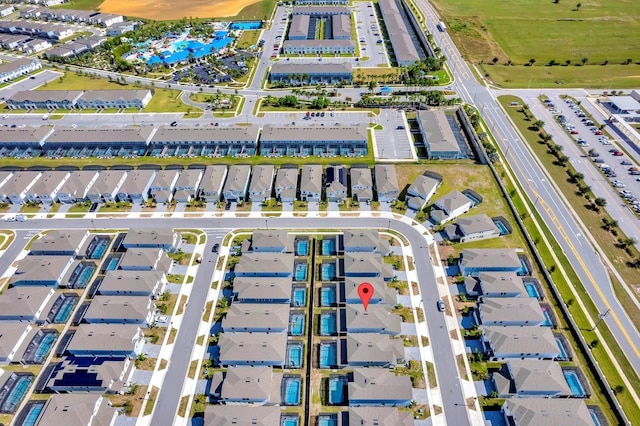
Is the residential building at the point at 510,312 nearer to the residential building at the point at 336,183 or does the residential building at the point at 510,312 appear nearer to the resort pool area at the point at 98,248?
the residential building at the point at 336,183

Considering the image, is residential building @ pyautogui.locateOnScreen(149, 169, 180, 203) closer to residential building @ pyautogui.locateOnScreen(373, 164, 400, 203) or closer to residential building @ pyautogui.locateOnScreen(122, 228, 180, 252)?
residential building @ pyautogui.locateOnScreen(122, 228, 180, 252)

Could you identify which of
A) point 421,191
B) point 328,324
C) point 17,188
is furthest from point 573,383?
point 17,188

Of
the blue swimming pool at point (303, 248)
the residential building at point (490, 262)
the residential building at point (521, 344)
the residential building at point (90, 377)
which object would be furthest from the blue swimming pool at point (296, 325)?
the residential building at point (490, 262)

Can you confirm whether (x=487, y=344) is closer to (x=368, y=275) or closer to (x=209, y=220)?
(x=368, y=275)

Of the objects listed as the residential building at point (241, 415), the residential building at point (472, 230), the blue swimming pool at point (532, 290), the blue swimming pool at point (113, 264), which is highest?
the residential building at point (472, 230)

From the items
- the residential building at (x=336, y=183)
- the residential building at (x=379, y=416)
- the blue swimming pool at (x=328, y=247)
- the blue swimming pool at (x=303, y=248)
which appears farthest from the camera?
the residential building at (x=336, y=183)
